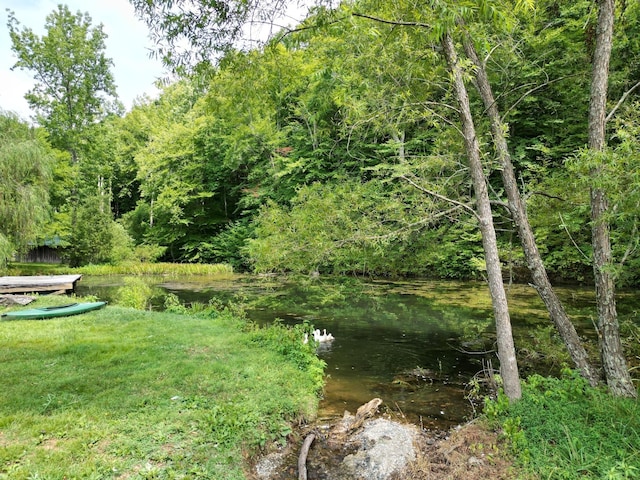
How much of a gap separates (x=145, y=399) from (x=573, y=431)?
4.12 metres

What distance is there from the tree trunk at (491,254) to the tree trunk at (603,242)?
106 cm

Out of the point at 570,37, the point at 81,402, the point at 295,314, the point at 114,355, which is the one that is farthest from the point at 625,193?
the point at 570,37

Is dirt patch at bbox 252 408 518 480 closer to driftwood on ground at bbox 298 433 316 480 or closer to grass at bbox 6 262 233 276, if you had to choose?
driftwood on ground at bbox 298 433 316 480

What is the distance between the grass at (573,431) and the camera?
9.58 ft

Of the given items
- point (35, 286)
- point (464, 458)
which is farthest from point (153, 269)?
point (464, 458)

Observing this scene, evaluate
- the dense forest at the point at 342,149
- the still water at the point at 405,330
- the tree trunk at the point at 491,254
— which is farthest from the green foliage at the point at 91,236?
the tree trunk at the point at 491,254

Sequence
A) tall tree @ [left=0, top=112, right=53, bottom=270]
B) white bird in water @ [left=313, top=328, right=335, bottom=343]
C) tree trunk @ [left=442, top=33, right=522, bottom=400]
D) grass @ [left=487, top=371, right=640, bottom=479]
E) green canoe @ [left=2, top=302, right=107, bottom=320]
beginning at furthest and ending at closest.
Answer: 1. tall tree @ [left=0, top=112, right=53, bottom=270]
2. green canoe @ [left=2, top=302, right=107, bottom=320]
3. white bird in water @ [left=313, top=328, right=335, bottom=343]
4. tree trunk @ [left=442, top=33, right=522, bottom=400]
5. grass @ [left=487, top=371, right=640, bottom=479]

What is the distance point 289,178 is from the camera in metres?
21.9

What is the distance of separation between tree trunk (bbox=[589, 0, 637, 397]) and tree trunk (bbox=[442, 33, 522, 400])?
106 centimetres

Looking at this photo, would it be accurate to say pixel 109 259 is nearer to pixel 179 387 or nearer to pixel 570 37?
pixel 179 387

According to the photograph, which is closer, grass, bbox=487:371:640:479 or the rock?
grass, bbox=487:371:640:479

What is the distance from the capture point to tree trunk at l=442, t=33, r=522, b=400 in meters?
4.17

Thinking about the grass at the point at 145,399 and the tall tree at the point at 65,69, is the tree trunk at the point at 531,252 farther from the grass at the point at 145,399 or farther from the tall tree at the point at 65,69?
the tall tree at the point at 65,69

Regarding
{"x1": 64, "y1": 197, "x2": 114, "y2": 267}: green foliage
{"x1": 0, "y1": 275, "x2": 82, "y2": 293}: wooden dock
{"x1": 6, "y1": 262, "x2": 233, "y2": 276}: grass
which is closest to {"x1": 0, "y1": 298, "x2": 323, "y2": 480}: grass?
{"x1": 0, "y1": 275, "x2": 82, "y2": 293}: wooden dock
